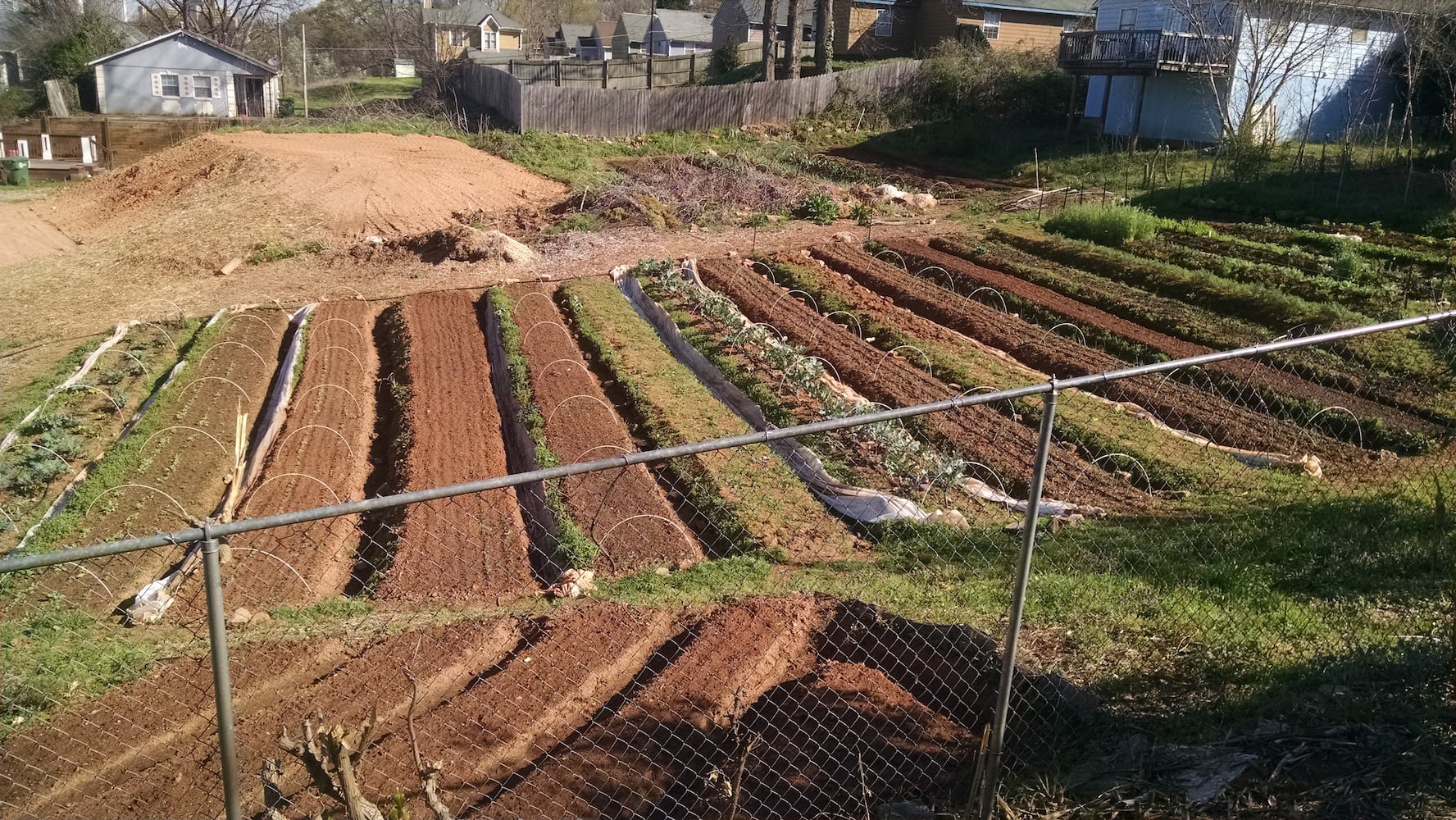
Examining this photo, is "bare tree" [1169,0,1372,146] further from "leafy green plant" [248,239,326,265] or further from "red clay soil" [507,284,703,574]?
"leafy green plant" [248,239,326,265]

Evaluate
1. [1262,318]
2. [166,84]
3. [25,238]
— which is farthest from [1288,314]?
[166,84]

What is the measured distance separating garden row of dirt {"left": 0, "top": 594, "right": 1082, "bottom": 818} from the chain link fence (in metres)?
0.02

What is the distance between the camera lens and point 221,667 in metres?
3.00

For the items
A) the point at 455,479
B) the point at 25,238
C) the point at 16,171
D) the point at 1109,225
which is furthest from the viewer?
the point at 16,171

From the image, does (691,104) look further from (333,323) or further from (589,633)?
(589,633)

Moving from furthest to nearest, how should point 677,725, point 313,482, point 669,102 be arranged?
point 669,102, point 313,482, point 677,725

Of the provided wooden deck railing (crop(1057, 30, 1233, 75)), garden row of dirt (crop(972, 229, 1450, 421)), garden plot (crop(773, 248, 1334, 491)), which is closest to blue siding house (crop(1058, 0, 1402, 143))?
wooden deck railing (crop(1057, 30, 1233, 75))

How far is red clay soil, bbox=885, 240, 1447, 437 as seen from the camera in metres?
11.2

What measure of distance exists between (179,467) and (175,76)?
34.5 metres

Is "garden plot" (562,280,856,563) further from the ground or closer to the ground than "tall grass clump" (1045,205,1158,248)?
closer to the ground

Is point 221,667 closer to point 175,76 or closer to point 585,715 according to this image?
point 585,715

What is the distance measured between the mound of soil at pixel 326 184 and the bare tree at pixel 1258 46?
17.1 m

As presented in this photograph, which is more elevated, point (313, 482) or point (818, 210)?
point (818, 210)

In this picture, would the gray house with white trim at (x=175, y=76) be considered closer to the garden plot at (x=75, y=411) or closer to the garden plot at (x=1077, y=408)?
the garden plot at (x=75, y=411)
